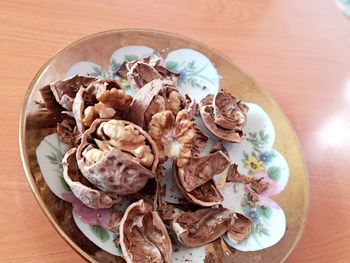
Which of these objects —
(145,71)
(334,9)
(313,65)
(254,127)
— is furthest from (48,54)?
(334,9)

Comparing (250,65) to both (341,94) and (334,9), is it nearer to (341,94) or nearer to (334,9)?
(341,94)

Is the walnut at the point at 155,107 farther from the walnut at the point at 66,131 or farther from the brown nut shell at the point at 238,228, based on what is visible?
the brown nut shell at the point at 238,228

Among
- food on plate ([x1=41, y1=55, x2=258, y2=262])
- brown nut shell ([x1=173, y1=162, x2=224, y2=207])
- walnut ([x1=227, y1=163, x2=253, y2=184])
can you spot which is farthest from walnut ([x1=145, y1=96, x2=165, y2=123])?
walnut ([x1=227, y1=163, x2=253, y2=184])

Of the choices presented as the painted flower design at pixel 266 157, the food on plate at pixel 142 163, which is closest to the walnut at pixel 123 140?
the food on plate at pixel 142 163

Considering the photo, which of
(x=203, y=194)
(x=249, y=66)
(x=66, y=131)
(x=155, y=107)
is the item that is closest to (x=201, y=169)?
(x=203, y=194)

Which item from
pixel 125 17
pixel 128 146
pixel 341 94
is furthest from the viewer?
pixel 341 94

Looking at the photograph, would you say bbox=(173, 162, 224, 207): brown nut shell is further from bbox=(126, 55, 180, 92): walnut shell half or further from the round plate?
bbox=(126, 55, 180, 92): walnut shell half
